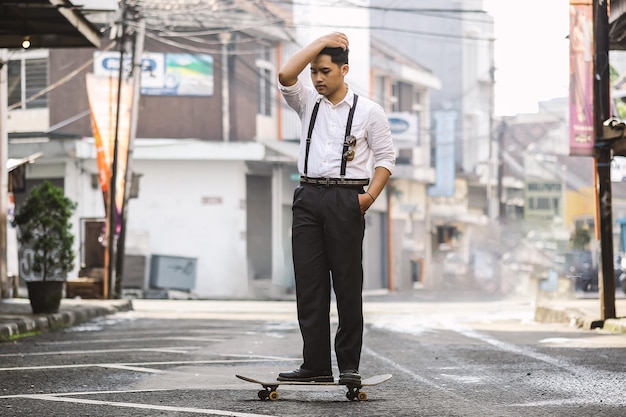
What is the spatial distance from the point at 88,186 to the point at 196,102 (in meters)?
4.31

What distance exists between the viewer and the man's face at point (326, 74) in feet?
22.7

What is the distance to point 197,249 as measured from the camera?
3884cm

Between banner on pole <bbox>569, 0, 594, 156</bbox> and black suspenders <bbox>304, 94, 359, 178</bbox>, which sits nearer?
black suspenders <bbox>304, 94, 359, 178</bbox>

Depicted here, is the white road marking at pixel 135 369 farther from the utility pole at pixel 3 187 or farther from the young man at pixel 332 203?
the utility pole at pixel 3 187

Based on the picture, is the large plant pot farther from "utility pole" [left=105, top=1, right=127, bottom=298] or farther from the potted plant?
"utility pole" [left=105, top=1, right=127, bottom=298]

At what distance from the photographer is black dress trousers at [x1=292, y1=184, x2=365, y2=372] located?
7.04 m

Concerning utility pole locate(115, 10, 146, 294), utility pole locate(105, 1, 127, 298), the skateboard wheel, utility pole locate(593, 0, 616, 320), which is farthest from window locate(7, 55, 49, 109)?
the skateboard wheel

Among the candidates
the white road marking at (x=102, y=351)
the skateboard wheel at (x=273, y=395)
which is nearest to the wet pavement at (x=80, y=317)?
the white road marking at (x=102, y=351)

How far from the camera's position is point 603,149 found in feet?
50.7

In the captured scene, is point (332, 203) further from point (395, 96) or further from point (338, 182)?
point (395, 96)

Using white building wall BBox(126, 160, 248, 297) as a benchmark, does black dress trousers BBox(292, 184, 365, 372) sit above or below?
below

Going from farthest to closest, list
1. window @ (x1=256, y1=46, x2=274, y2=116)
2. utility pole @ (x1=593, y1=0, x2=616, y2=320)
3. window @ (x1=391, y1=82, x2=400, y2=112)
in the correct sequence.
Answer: window @ (x1=391, y1=82, x2=400, y2=112), window @ (x1=256, y1=46, x2=274, y2=116), utility pole @ (x1=593, y1=0, x2=616, y2=320)

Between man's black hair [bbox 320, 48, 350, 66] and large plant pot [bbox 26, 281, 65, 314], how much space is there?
1133 cm

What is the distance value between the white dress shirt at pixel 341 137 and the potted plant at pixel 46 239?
11.0 meters
